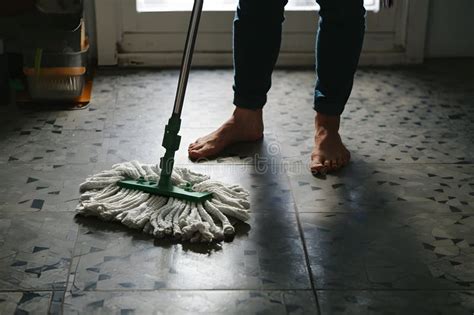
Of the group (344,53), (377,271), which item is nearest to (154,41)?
(344,53)

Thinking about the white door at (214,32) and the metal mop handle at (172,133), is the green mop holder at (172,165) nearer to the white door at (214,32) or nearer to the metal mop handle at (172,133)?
the metal mop handle at (172,133)

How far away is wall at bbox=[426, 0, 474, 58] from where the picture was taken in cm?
266

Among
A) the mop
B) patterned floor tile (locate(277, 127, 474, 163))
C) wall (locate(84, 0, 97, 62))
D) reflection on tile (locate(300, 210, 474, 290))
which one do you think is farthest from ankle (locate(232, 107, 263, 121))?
wall (locate(84, 0, 97, 62))

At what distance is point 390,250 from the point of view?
4.79 feet

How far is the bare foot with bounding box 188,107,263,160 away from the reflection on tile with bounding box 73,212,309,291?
396 mm

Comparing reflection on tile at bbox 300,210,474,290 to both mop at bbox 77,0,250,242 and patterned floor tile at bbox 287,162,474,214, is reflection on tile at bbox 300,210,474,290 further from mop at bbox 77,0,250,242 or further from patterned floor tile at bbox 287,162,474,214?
mop at bbox 77,0,250,242

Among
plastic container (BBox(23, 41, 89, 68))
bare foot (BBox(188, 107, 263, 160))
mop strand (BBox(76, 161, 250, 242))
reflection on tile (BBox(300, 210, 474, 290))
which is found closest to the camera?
reflection on tile (BBox(300, 210, 474, 290))

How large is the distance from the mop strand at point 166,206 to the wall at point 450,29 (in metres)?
1.32

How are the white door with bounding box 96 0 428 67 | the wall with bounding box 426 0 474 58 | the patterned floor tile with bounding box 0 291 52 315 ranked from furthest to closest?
the wall with bounding box 426 0 474 58
the white door with bounding box 96 0 428 67
the patterned floor tile with bounding box 0 291 52 315

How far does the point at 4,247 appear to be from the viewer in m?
1.43

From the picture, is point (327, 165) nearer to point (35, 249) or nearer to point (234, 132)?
point (234, 132)

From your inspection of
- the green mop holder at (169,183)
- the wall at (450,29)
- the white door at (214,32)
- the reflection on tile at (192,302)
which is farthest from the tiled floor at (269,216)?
the wall at (450,29)

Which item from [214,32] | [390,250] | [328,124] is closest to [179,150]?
[328,124]

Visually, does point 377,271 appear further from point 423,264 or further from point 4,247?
point 4,247
